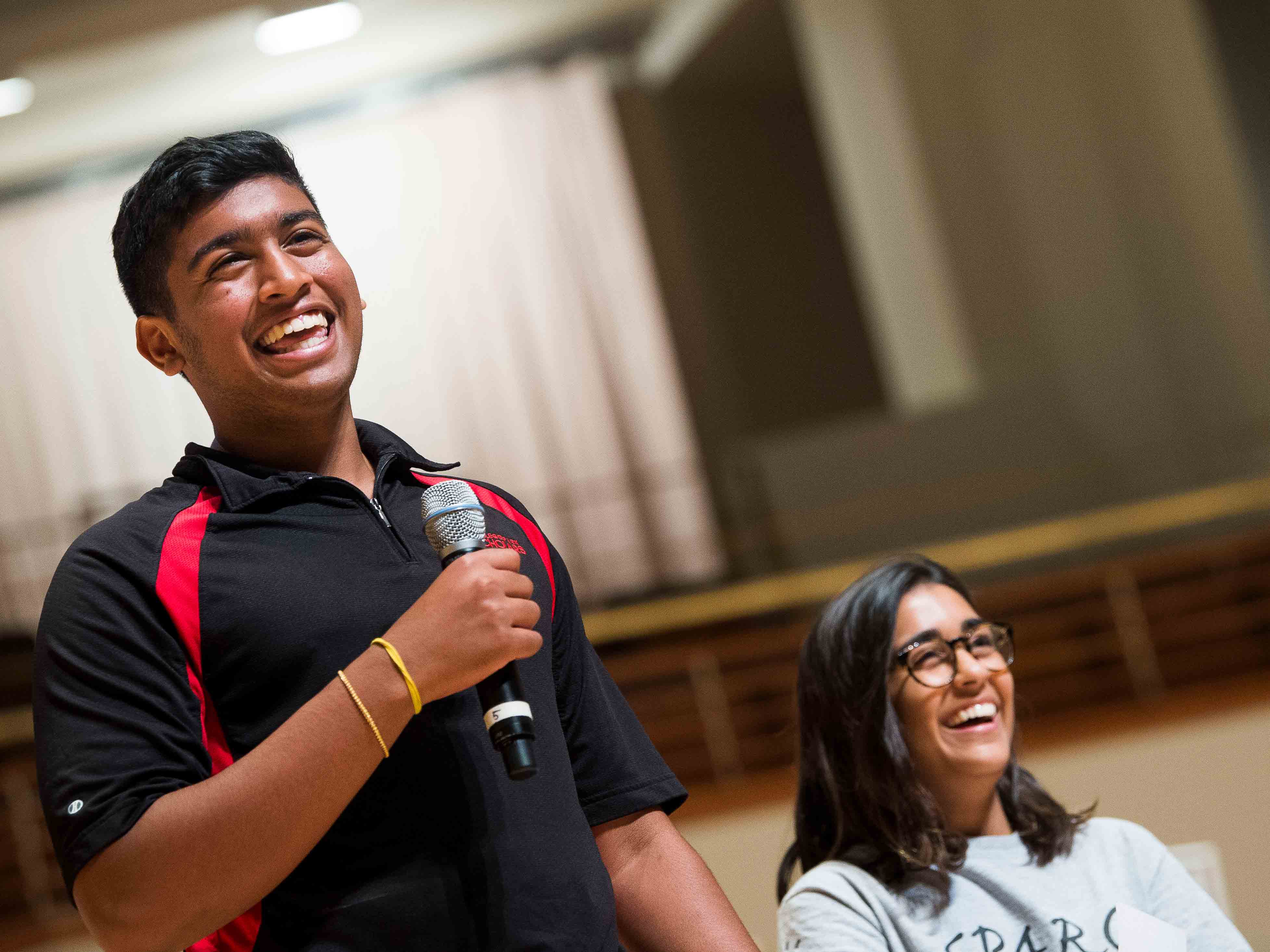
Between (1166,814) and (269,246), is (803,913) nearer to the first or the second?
(269,246)

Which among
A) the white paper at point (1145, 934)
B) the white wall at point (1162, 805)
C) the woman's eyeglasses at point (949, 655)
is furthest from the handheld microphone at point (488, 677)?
the white wall at point (1162, 805)

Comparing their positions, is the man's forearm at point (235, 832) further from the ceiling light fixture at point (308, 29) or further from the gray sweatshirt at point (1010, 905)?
the ceiling light fixture at point (308, 29)

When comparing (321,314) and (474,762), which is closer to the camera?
(474,762)

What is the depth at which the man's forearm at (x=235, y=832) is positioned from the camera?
97 centimetres

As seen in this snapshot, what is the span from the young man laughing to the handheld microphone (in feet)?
0.12

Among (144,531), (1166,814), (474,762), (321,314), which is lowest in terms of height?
(1166,814)

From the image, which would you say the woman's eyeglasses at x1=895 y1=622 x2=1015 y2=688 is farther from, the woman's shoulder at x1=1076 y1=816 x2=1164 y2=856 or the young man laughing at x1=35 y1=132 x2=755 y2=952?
the young man laughing at x1=35 y1=132 x2=755 y2=952

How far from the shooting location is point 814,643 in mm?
2094

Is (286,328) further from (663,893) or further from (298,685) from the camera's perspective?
(663,893)

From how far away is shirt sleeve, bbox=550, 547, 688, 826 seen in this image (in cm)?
131

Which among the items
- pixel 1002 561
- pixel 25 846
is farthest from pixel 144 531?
pixel 1002 561

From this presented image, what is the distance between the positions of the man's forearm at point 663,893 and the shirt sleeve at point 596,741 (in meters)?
0.03

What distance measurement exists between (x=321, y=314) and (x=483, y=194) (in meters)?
8.61

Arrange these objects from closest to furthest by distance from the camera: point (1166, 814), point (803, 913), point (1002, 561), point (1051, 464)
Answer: point (803, 913), point (1166, 814), point (1002, 561), point (1051, 464)
